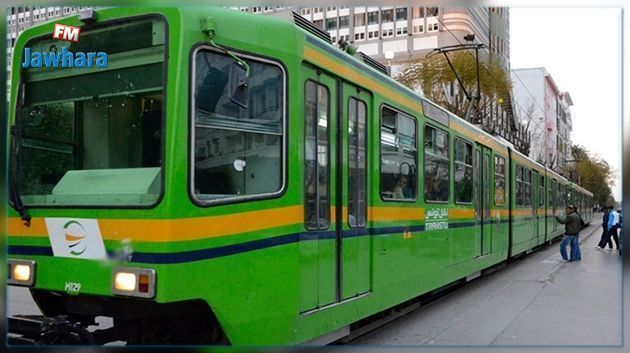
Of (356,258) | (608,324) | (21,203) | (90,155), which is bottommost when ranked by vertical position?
(608,324)

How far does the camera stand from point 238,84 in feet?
14.9

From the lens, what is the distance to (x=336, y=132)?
19.0 feet

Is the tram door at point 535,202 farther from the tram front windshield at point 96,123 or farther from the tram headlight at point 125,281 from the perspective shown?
the tram headlight at point 125,281

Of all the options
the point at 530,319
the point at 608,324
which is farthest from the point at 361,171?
the point at 608,324

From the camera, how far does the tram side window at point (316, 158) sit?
5.33 m

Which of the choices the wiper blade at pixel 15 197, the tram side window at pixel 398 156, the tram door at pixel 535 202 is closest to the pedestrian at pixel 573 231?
the tram door at pixel 535 202

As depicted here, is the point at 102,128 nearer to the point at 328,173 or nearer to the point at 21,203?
the point at 21,203

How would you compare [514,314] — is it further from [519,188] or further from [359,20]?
[359,20]

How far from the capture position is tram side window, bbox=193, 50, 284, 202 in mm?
4453

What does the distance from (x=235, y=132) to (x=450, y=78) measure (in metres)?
25.9

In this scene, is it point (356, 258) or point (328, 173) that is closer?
point (328, 173)

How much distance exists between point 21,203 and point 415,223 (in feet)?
15.0

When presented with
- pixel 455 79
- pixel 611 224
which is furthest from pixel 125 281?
Result: pixel 455 79

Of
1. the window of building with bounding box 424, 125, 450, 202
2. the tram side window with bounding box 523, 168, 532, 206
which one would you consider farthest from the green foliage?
the window of building with bounding box 424, 125, 450, 202
